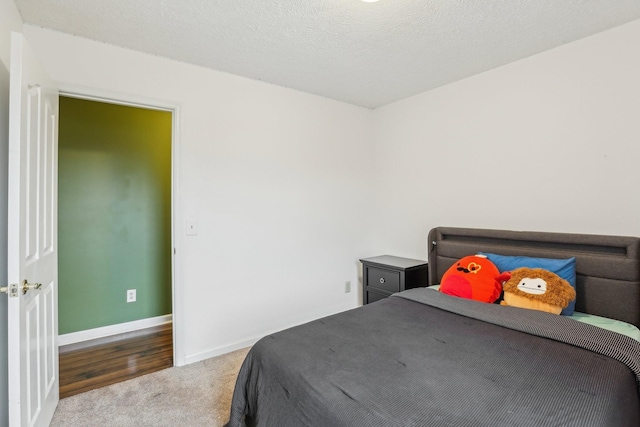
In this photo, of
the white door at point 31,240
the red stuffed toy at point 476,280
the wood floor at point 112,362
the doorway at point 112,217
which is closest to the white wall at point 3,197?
the white door at point 31,240

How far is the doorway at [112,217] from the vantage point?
2.90m

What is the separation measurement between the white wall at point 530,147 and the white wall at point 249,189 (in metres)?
0.63

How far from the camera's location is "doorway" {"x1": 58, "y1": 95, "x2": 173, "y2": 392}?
2.90 metres

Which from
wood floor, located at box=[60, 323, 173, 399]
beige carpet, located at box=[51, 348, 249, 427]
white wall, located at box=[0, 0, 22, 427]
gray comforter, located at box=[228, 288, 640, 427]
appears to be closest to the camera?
gray comforter, located at box=[228, 288, 640, 427]

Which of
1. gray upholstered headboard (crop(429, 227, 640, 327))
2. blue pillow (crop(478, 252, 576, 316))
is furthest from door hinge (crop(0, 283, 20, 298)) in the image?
gray upholstered headboard (crop(429, 227, 640, 327))

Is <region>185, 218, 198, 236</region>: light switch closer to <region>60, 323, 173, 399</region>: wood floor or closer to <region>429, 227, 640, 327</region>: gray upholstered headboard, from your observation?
<region>60, 323, 173, 399</region>: wood floor

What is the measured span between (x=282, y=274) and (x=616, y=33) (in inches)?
115

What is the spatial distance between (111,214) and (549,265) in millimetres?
3636

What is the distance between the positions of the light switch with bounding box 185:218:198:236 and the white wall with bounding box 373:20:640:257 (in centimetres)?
198

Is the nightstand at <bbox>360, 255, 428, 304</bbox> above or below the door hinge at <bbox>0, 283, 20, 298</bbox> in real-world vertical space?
below

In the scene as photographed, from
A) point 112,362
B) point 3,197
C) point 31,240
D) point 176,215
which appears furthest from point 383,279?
point 3,197

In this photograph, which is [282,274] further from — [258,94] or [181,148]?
[258,94]

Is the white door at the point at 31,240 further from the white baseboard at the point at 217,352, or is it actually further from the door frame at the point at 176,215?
the white baseboard at the point at 217,352

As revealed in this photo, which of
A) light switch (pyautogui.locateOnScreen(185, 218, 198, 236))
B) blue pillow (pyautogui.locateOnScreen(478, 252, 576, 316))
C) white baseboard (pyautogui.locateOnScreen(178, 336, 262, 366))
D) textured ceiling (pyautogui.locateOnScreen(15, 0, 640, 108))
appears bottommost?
white baseboard (pyautogui.locateOnScreen(178, 336, 262, 366))
